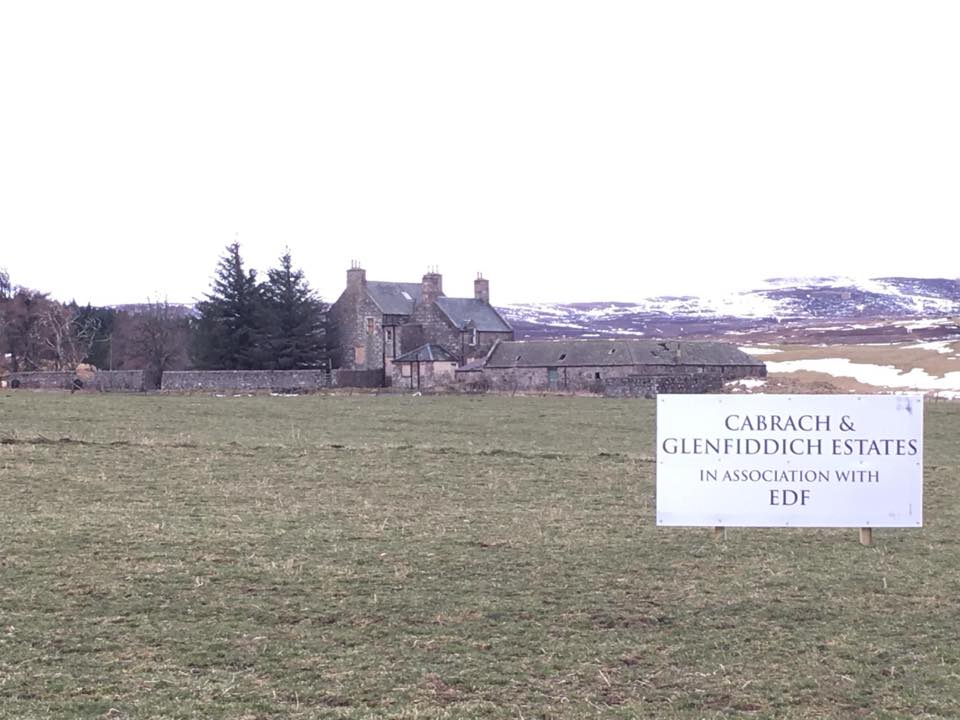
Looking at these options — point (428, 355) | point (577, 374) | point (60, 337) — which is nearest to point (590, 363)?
point (577, 374)

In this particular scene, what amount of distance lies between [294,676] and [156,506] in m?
8.94

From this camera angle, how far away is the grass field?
850 centimetres

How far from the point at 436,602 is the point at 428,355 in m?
70.1

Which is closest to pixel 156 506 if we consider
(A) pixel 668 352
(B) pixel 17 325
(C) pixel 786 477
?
(C) pixel 786 477

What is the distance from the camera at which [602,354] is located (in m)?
79.0

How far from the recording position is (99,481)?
63.9 feet

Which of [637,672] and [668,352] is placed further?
[668,352]

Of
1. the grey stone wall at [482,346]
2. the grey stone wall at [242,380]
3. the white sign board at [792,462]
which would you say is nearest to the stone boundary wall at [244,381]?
the grey stone wall at [242,380]

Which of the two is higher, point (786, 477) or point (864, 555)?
point (786, 477)

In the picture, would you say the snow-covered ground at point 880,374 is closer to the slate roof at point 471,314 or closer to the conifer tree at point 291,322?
the slate roof at point 471,314

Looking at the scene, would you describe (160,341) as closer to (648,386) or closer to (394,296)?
(394,296)

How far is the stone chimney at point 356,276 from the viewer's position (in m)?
85.8

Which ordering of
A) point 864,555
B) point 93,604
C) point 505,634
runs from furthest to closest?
point 864,555, point 93,604, point 505,634

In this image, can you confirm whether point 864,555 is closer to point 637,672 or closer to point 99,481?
point 637,672
